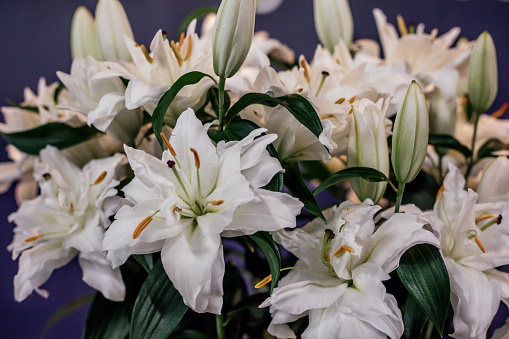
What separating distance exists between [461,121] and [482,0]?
0.65 meters

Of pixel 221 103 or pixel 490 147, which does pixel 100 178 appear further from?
pixel 490 147

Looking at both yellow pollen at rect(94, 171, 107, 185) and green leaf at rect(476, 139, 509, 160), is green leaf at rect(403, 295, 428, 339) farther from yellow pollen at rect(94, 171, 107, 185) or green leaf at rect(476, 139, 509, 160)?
yellow pollen at rect(94, 171, 107, 185)

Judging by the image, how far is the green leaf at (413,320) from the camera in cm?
46

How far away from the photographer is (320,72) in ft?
1.84

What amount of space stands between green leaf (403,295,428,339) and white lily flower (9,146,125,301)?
0.30 metres

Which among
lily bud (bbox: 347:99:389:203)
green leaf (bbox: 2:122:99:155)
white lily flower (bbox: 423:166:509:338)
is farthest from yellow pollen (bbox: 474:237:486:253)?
green leaf (bbox: 2:122:99:155)

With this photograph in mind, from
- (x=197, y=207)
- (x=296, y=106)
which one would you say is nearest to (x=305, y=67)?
(x=296, y=106)

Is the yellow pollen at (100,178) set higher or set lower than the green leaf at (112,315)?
higher

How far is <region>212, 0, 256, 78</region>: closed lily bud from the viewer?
1.44ft

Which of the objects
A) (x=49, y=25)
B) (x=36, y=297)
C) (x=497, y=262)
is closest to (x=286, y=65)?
(x=497, y=262)

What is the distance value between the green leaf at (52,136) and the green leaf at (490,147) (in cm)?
51

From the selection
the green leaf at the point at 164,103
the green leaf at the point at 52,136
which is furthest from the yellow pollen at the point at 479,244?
the green leaf at the point at 52,136

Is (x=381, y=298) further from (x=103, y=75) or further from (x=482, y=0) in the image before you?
(x=482, y=0)

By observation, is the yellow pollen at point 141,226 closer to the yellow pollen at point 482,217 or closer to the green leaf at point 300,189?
the green leaf at point 300,189
